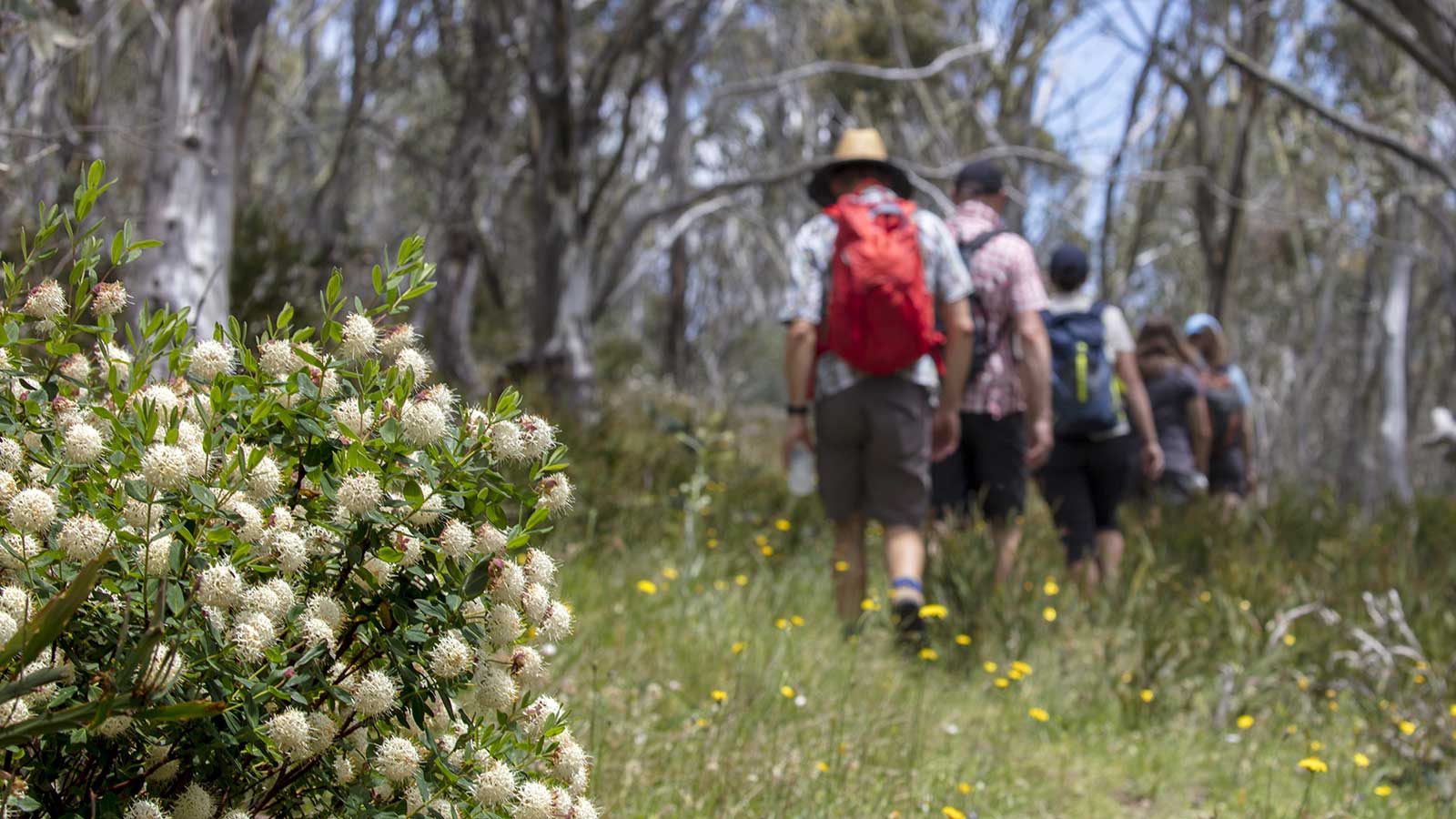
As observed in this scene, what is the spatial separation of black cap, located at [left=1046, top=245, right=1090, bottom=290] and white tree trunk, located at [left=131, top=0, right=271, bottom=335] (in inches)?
126

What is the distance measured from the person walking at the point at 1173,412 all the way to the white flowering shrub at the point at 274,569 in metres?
5.56

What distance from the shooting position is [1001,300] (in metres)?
4.64

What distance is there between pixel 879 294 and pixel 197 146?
89.7 inches

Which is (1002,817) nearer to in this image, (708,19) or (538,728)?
(538,728)

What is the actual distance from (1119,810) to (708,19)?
8.67m

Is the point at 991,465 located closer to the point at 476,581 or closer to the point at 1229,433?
the point at 1229,433

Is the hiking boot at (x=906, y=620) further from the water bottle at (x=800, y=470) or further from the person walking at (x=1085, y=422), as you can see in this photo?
the person walking at (x=1085, y=422)

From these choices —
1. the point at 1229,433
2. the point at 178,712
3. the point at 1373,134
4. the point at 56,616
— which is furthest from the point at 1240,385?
the point at 56,616

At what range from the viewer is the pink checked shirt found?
15.0 feet

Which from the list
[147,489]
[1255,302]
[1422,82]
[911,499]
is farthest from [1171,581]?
[1255,302]

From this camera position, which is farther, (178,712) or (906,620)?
(906,620)

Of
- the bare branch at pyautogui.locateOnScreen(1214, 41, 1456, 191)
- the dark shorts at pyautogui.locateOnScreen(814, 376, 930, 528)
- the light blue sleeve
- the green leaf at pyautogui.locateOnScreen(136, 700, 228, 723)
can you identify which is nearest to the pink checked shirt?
the dark shorts at pyautogui.locateOnScreen(814, 376, 930, 528)

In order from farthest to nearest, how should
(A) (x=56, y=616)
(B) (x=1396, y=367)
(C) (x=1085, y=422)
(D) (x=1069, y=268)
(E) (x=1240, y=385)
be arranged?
(B) (x=1396, y=367)
(E) (x=1240, y=385)
(D) (x=1069, y=268)
(C) (x=1085, y=422)
(A) (x=56, y=616)

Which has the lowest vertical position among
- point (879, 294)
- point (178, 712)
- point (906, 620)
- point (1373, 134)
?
point (906, 620)
